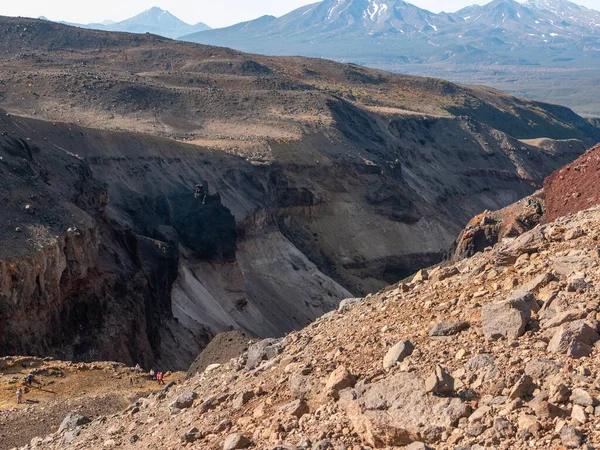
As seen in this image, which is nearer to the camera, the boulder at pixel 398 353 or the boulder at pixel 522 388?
the boulder at pixel 522 388

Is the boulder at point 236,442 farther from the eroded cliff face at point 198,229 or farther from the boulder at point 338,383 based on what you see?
the eroded cliff face at point 198,229

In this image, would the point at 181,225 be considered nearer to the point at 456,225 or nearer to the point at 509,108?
the point at 456,225

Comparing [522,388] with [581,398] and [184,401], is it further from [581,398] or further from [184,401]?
[184,401]

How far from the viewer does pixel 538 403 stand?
26.2 feet

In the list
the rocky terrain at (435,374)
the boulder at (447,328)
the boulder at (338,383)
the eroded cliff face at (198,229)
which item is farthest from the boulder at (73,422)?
the eroded cliff face at (198,229)

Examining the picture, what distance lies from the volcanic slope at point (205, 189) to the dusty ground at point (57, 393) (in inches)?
124

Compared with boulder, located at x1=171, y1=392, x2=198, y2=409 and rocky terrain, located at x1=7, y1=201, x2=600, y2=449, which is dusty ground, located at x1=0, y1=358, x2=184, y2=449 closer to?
rocky terrain, located at x1=7, y1=201, x2=600, y2=449

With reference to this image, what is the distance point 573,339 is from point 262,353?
4.81 meters

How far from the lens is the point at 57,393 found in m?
18.3

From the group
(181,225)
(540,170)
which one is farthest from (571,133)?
(181,225)

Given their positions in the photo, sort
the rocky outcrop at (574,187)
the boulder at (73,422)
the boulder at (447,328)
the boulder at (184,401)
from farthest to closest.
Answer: the rocky outcrop at (574,187) → the boulder at (73,422) → the boulder at (184,401) → the boulder at (447,328)

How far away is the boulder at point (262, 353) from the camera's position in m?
12.2

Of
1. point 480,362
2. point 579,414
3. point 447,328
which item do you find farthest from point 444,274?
point 579,414

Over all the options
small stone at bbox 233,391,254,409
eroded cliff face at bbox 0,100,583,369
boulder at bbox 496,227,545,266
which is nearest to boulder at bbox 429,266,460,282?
boulder at bbox 496,227,545,266
